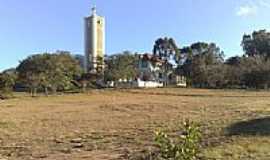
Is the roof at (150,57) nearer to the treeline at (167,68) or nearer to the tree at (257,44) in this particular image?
the treeline at (167,68)

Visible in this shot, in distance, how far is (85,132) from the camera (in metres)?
18.3

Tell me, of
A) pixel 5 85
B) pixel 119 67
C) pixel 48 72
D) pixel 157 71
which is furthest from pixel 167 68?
pixel 5 85

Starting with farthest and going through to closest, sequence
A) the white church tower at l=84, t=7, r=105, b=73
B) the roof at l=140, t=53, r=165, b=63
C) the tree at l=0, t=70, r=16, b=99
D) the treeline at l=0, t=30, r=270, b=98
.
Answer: the white church tower at l=84, t=7, r=105, b=73 < the roof at l=140, t=53, r=165, b=63 < the treeline at l=0, t=30, r=270, b=98 < the tree at l=0, t=70, r=16, b=99

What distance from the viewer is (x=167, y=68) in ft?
334

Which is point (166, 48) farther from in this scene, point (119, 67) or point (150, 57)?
point (119, 67)

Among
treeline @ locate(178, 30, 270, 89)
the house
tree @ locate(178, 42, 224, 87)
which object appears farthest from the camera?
the house

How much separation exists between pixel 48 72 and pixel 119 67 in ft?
47.3

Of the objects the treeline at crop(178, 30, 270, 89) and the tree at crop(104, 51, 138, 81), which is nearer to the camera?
the treeline at crop(178, 30, 270, 89)

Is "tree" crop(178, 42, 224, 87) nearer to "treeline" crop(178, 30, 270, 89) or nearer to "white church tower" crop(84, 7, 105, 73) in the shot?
"treeline" crop(178, 30, 270, 89)

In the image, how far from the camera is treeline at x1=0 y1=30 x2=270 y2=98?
210 ft

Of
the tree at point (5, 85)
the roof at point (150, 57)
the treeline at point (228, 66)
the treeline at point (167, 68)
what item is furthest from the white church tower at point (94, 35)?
the tree at point (5, 85)

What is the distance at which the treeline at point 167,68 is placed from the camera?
64.1 metres

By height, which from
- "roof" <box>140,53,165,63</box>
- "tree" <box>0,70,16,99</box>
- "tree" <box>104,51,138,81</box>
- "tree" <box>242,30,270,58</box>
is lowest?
"tree" <box>0,70,16,99</box>

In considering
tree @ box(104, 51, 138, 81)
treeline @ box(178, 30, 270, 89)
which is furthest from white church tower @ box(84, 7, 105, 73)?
tree @ box(104, 51, 138, 81)
